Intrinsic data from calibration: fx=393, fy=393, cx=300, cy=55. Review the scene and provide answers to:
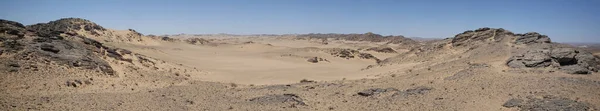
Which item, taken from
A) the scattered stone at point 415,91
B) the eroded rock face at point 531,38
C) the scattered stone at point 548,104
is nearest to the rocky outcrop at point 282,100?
the scattered stone at point 415,91

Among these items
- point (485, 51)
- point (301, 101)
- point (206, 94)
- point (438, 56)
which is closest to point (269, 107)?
point (301, 101)

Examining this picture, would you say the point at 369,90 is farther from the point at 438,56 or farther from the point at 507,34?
the point at 507,34

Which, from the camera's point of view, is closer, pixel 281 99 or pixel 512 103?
pixel 512 103

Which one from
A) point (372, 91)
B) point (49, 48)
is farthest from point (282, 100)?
point (49, 48)

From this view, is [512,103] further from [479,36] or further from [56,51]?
[479,36]

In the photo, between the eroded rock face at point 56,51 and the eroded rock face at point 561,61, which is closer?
the eroded rock face at point 561,61

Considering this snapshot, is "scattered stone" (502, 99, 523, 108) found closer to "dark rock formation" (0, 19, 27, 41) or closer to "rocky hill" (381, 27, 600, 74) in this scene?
"rocky hill" (381, 27, 600, 74)

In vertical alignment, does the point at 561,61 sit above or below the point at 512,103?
above

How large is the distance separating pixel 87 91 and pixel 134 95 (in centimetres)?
205

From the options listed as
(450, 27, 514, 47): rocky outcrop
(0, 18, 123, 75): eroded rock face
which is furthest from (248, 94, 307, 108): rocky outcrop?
(450, 27, 514, 47): rocky outcrop

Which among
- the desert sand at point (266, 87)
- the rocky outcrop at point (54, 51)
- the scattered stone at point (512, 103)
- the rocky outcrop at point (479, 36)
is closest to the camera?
the scattered stone at point (512, 103)

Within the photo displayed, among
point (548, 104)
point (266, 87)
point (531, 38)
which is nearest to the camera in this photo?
point (548, 104)

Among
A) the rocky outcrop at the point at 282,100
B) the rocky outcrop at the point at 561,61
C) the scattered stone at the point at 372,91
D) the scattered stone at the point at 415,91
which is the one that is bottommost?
the rocky outcrop at the point at 282,100

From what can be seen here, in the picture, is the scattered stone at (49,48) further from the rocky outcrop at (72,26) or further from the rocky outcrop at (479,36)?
the rocky outcrop at (72,26)
